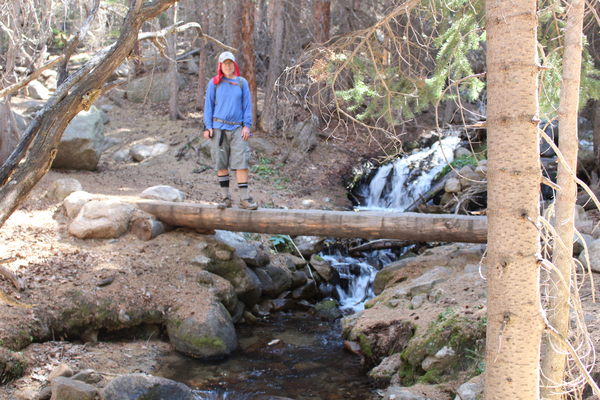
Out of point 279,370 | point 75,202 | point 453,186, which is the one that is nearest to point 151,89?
point 75,202

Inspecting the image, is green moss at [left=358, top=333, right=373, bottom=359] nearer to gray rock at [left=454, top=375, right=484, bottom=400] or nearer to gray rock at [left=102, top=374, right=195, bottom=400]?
gray rock at [left=454, top=375, right=484, bottom=400]

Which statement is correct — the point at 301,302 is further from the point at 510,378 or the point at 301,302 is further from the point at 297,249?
the point at 510,378

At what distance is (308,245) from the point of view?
35.1 feet

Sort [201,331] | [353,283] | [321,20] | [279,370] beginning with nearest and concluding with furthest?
[279,370], [201,331], [353,283], [321,20]

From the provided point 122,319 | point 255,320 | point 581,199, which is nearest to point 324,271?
point 255,320

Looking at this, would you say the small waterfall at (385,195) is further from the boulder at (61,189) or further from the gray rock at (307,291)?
the boulder at (61,189)

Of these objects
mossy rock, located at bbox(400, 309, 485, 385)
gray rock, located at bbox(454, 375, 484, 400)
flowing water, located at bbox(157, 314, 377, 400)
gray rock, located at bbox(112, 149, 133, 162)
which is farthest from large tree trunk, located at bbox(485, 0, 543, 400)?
gray rock, located at bbox(112, 149, 133, 162)

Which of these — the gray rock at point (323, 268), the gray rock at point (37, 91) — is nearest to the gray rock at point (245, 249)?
the gray rock at point (323, 268)

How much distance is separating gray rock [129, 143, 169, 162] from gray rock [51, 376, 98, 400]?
9.55 m

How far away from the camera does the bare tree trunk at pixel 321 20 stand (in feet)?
48.7

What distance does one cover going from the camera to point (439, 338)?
19.3 ft

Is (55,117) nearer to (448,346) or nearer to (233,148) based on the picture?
(233,148)

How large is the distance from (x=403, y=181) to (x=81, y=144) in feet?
25.1

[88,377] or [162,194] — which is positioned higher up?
[162,194]
